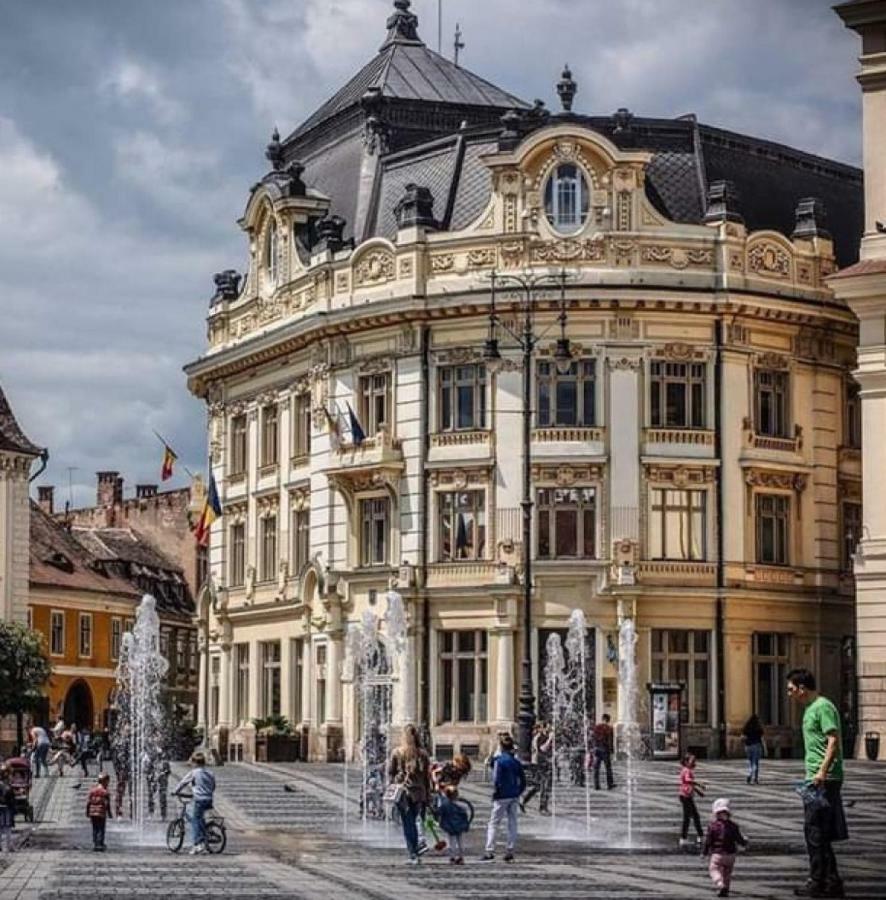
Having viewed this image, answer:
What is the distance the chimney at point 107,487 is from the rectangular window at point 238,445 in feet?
139

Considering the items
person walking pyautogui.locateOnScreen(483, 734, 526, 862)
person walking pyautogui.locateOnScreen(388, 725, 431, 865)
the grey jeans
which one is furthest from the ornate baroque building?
the grey jeans

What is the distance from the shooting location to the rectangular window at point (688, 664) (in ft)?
204

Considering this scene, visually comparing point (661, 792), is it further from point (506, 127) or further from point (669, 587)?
point (506, 127)

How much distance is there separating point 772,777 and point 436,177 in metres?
22.6

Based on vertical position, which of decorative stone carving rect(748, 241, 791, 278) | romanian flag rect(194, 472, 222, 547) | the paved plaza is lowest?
the paved plaza

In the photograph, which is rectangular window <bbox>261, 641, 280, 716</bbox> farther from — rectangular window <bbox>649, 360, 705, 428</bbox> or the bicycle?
the bicycle

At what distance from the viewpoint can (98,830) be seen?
1270 inches

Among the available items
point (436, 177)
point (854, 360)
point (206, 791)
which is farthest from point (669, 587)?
point (206, 791)

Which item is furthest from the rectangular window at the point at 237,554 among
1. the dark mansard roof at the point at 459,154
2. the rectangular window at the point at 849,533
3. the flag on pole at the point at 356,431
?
the rectangular window at the point at 849,533

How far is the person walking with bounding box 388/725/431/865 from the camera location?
29.7 meters

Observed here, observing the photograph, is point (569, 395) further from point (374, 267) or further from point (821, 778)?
point (821, 778)

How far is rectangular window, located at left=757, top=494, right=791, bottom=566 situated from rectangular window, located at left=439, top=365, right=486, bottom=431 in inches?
311

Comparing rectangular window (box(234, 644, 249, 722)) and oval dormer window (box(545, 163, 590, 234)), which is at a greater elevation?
oval dormer window (box(545, 163, 590, 234))

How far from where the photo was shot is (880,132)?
5628cm
